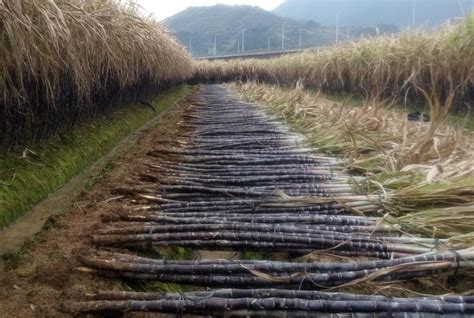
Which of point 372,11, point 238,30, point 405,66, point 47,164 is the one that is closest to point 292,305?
point 47,164

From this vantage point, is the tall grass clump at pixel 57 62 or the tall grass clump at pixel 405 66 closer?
the tall grass clump at pixel 57 62

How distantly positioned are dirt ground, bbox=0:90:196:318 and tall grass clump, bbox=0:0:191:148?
89cm

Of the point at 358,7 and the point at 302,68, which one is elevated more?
the point at 358,7

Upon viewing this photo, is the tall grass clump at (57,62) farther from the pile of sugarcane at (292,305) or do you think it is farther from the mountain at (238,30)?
the mountain at (238,30)

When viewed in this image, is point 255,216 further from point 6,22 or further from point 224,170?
point 6,22

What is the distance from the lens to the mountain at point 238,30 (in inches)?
3871

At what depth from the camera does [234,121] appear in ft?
23.1

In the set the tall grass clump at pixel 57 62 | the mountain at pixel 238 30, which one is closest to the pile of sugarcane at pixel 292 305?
the tall grass clump at pixel 57 62

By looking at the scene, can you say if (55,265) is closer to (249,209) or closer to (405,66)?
(249,209)

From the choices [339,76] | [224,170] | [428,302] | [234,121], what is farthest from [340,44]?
[428,302]

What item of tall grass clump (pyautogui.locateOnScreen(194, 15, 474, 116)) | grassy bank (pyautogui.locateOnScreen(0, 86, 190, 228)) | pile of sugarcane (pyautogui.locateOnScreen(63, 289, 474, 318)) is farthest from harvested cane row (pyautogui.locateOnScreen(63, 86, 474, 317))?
tall grass clump (pyautogui.locateOnScreen(194, 15, 474, 116))

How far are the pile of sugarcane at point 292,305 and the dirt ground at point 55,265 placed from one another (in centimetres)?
25

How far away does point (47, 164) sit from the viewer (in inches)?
143

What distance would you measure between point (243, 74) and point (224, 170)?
25.9m
